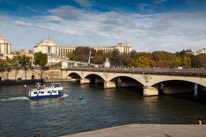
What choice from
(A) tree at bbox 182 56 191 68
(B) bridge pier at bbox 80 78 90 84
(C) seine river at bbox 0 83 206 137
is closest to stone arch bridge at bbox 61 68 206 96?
(C) seine river at bbox 0 83 206 137

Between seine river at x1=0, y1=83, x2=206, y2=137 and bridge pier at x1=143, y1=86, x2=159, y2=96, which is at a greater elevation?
bridge pier at x1=143, y1=86, x2=159, y2=96

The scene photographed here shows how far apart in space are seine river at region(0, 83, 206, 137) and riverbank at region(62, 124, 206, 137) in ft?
24.2

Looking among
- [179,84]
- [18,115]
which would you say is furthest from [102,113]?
[179,84]

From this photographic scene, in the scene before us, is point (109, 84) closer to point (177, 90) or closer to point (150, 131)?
point (177, 90)

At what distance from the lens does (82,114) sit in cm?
3706

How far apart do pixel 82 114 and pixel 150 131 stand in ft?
57.5

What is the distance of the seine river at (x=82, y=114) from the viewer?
96.2 ft

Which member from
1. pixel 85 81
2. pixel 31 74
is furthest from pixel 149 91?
pixel 31 74

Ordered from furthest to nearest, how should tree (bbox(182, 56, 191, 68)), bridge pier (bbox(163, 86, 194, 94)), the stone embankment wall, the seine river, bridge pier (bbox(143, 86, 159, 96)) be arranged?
1. tree (bbox(182, 56, 191, 68))
2. the stone embankment wall
3. bridge pier (bbox(163, 86, 194, 94))
4. bridge pier (bbox(143, 86, 159, 96))
5. the seine river

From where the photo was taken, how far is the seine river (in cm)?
2933

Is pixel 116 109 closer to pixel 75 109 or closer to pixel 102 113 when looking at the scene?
pixel 102 113

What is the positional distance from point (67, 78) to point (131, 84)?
41.1 metres

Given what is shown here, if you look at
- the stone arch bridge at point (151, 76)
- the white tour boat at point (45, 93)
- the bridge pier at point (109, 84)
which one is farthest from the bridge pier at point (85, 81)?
the white tour boat at point (45, 93)

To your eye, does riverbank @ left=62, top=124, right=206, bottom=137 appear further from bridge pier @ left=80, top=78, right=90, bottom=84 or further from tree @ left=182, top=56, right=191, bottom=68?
tree @ left=182, top=56, right=191, bottom=68
